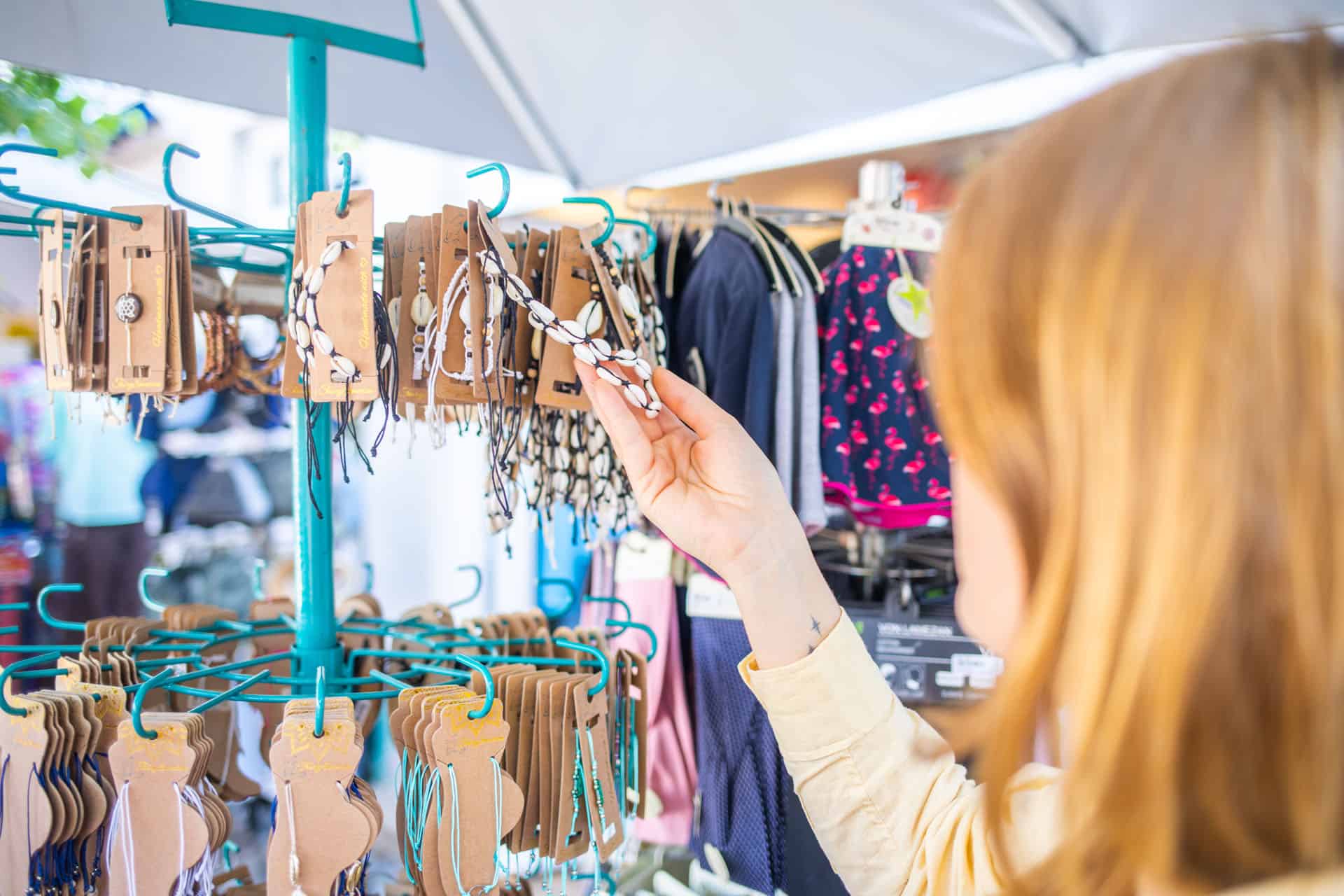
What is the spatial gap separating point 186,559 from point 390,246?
2554 millimetres

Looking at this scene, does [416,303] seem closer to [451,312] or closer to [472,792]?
[451,312]

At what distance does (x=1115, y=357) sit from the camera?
0.37m

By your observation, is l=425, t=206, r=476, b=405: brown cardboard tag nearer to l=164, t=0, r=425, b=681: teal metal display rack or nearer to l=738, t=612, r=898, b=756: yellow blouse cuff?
l=164, t=0, r=425, b=681: teal metal display rack

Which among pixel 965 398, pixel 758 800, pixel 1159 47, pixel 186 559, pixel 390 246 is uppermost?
pixel 1159 47

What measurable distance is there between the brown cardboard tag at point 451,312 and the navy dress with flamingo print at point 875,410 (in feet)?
3.10

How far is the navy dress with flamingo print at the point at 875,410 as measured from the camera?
5.59ft

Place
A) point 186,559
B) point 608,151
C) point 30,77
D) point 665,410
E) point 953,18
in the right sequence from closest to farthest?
point 665,410 → point 953,18 → point 30,77 → point 608,151 → point 186,559

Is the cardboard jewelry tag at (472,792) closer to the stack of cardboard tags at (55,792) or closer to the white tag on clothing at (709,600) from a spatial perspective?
the stack of cardboard tags at (55,792)

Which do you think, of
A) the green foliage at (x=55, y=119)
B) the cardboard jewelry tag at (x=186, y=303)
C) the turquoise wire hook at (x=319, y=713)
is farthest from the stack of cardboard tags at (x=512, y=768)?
the green foliage at (x=55, y=119)

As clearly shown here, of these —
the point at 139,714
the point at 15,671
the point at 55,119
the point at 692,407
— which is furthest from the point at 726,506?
the point at 55,119

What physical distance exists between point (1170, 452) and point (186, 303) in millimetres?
980

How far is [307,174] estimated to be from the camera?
100 cm

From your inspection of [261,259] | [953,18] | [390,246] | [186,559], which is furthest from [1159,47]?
[186,559]

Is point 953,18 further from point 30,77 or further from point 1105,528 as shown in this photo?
point 30,77
